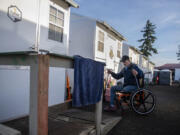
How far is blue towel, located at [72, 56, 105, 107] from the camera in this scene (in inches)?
105

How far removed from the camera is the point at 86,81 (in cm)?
290

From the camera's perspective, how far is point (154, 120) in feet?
14.5

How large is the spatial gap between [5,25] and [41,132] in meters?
3.56

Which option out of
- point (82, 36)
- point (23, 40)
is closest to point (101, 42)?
point (82, 36)

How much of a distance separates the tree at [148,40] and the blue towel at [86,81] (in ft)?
A: 128

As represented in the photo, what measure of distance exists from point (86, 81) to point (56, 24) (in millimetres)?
4351

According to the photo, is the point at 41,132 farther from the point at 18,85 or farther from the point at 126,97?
the point at 126,97

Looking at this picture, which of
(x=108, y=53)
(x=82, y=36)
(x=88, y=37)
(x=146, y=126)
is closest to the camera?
(x=146, y=126)

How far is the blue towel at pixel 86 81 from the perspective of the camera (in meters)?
2.67

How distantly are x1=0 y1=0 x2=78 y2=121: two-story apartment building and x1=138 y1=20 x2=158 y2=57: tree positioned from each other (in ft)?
121

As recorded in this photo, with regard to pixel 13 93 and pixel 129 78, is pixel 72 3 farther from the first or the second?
pixel 13 93

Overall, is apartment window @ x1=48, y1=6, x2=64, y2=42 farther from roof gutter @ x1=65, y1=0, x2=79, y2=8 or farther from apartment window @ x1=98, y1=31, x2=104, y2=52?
apartment window @ x1=98, y1=31, x2=104, y2=52

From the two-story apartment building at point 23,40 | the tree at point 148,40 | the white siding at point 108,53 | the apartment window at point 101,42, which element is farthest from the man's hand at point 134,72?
the tree at point 148,40

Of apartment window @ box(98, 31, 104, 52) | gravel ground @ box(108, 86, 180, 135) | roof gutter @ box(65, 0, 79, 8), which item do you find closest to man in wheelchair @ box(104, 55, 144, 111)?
gravel ground @ box(108, 86, 180, 135)
